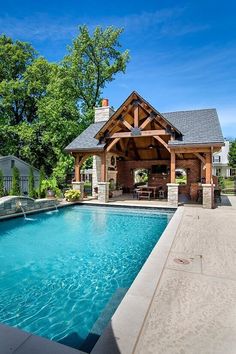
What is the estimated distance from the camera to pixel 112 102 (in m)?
29.6

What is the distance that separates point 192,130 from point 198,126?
2.22ft

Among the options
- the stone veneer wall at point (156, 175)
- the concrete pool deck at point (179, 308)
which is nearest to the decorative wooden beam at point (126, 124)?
the stone veneer wall at point (156, 175)

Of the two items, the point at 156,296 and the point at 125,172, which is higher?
the point at 125,172

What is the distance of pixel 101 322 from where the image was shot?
3.65m

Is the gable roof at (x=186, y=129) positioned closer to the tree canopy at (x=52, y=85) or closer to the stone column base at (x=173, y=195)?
the stone column base at (x=173, y=195)

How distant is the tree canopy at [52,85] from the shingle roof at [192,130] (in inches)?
292

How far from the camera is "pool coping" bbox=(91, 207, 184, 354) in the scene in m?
2.65

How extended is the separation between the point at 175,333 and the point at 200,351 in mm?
348

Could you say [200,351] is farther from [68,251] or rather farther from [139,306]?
[68,251]

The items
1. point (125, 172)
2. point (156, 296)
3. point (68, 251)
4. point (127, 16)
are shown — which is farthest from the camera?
point (125, 172)

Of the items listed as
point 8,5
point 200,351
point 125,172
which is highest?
point 8,5

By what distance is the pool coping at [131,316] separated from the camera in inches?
104

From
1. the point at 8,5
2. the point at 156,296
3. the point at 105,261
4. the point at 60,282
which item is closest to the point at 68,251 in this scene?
the point at 105,261

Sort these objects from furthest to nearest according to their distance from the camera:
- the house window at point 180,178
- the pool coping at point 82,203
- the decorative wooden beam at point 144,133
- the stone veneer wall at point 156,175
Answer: the house window at point 180,178
the stone veneer wall at point 156,175
the decorative wooden beam at point 144,133
the pool coping at point 82,203
